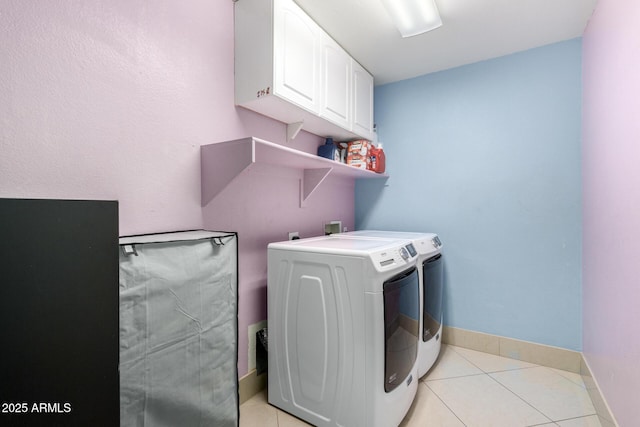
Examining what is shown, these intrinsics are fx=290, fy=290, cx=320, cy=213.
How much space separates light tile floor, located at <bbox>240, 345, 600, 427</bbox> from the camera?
5.38 ft

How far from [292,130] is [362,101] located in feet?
2.71

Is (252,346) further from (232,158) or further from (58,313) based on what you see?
(58,313)

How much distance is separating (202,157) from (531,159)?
7.93ft

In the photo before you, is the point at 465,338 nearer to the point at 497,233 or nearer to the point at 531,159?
the point at 497,233

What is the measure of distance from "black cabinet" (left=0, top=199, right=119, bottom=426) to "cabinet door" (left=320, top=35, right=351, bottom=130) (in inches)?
63.7

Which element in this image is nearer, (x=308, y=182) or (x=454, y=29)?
(x=454, y=29)

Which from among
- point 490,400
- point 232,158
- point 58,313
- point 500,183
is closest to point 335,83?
point 232,158

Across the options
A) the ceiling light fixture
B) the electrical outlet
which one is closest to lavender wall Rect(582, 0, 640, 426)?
the ceiling light fixture

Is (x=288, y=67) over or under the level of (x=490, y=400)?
over

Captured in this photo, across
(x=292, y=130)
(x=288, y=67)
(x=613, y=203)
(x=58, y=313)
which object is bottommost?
(x=58, y=313)

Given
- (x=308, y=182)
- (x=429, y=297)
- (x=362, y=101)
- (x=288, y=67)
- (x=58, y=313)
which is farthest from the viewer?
(x=362, y=101)

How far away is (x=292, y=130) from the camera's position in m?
2.12

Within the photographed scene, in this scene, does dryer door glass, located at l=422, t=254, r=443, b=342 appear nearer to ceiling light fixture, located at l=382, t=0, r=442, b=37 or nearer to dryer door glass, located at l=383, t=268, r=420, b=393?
dryer door glass, located at l=383, t=268, r=420, b=393

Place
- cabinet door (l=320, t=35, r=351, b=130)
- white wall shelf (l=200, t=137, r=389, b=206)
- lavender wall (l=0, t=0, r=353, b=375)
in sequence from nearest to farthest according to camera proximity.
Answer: lavender wall (l=0, t=0, r=353, b=375)
white wall shelf (l=200, t=137, r=389, b=206)
cabinet door (l=320, t=35, r=351, b=130)
